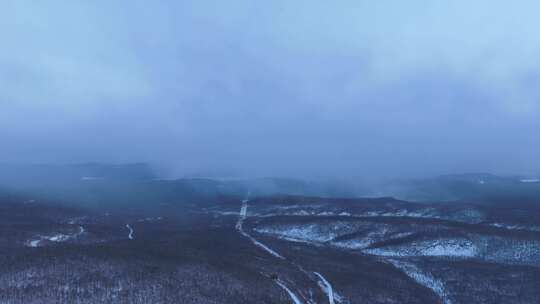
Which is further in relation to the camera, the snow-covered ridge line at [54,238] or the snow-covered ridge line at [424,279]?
the snow-covered ridge line at [54,238]

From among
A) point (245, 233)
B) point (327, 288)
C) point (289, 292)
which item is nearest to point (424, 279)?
point (327, 288)

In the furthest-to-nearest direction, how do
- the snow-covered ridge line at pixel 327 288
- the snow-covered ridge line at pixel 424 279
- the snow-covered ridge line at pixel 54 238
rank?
the snow-covered ridge line at pixel 54 238
the snow-covered ridge line at pixel 424 279
the snow-covered ridge line at pixel 327 288

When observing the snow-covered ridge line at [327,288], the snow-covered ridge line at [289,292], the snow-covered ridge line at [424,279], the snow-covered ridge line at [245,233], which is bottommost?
the snow-covered ridge line at [424,279]

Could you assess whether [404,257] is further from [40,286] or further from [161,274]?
[40,286]

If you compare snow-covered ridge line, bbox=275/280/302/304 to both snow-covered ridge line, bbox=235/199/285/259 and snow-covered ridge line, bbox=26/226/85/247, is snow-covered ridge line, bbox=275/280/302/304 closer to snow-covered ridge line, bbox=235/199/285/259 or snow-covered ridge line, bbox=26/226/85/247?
snow-covered ridge line, bbox=235/199/285/259

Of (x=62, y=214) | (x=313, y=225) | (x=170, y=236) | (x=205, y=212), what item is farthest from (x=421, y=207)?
(x=62, y=214)

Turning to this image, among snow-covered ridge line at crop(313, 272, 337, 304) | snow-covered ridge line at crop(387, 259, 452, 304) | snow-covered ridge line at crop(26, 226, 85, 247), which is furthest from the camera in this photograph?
snow-covered ridge line at crop(26, 226, 85, 247)

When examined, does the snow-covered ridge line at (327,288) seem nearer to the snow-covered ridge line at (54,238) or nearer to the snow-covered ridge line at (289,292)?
the snow-covered ridge line at (289,292)

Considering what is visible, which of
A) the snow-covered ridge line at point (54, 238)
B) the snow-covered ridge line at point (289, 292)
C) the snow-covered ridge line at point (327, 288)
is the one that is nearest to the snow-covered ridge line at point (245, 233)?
the snow-covered ridge line at point (327, 288)

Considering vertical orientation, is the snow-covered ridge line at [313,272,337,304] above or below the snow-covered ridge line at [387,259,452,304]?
above

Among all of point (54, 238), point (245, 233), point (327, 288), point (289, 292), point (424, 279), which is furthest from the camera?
point (245, 233)

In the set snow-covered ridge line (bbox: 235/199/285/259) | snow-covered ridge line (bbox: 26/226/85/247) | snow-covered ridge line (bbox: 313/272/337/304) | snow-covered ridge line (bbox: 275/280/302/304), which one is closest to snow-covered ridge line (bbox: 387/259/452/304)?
snow-covered ridge line (bbox: 313/272/337/304)

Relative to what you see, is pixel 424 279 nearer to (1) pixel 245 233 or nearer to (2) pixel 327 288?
(2) pixel 327 288
